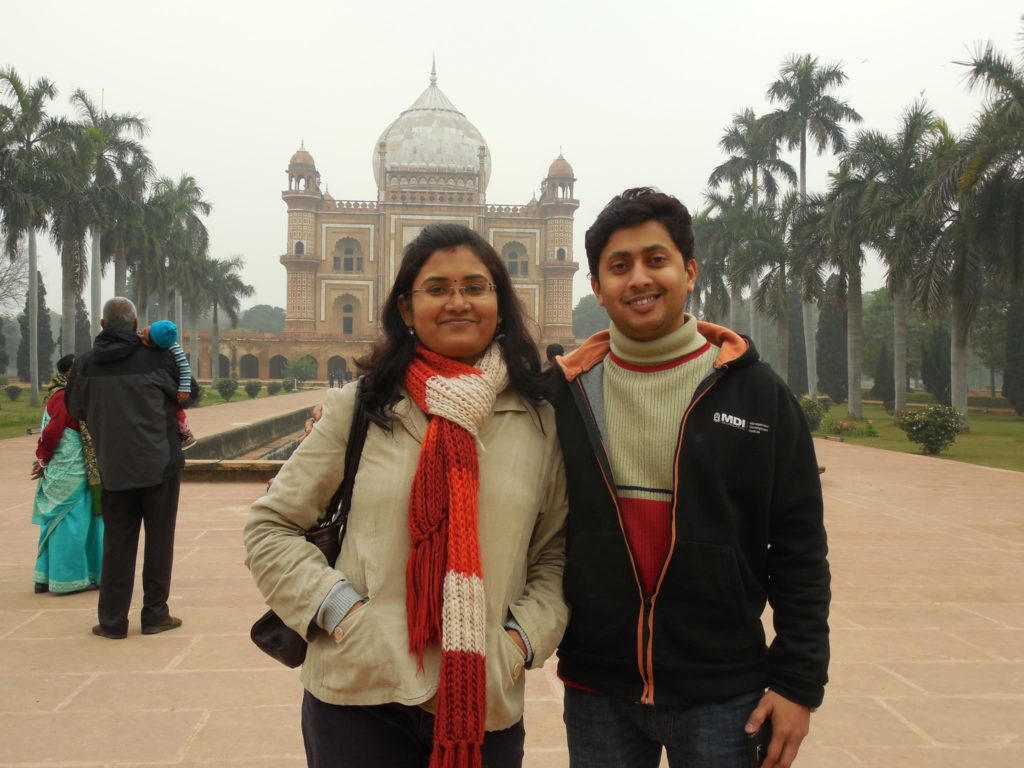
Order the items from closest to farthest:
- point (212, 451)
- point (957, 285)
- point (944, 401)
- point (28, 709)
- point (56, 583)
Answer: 1. point (28, 709)
2. point (56, 583)
3. point (212, 451)
4. point (957, 285)
5. point (944, 401)

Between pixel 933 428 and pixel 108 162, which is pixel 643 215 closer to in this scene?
pixel 933 428

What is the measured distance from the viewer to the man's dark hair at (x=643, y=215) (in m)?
1.57

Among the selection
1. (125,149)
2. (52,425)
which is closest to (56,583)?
(52,425)

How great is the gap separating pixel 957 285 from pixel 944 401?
467 inches

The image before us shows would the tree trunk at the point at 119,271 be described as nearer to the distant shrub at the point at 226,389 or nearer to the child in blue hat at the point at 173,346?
the distant shrub at the point at 226,389

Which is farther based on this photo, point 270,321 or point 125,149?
point 270,321

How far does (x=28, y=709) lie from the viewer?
290 centimetres

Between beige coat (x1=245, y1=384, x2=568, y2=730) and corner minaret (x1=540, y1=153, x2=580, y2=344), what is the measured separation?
4845 centimetres

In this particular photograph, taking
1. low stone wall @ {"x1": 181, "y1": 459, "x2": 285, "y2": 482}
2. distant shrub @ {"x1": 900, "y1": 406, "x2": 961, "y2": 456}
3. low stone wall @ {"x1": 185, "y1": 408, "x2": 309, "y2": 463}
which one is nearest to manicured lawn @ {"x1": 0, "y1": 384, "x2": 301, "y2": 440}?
low stone wall @ {"x1": 185, "y1": 408, "x2": 309, "y2": 463}

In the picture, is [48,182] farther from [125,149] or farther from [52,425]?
[52,425]

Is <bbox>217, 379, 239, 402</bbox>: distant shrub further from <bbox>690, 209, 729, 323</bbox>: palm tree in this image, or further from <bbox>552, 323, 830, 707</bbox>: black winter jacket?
<bbox>552, 323, 830, 707</bbox>: black winter jacket

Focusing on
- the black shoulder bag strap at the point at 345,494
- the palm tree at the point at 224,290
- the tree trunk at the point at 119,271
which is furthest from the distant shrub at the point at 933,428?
the palm tree at the point at 224,290

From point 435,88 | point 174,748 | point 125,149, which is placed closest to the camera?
point 174,748

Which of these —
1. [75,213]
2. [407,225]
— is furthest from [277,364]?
[75,213]
